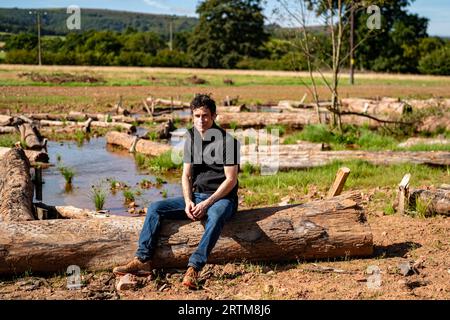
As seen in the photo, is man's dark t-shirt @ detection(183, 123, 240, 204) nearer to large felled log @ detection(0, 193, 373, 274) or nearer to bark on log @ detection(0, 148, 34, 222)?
large felled log @ detection(0, 193, 373, 274)

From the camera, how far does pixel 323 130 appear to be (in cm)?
1403

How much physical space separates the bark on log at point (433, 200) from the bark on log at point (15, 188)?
4615 millimetres

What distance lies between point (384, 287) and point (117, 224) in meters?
2.54

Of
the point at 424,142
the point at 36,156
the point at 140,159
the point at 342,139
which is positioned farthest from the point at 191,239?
the point at 342,139

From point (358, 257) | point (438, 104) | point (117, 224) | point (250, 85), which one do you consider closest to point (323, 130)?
point (438, 104)

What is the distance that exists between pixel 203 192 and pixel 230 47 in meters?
57.9

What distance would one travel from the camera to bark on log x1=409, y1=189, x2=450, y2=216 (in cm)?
741

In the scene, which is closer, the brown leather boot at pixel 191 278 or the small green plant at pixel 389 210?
the brown leather boot at pixel 191 278

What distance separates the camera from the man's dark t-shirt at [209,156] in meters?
5.70

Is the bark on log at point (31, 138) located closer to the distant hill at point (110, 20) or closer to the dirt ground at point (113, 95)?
the dirt ground at point (113, 95)

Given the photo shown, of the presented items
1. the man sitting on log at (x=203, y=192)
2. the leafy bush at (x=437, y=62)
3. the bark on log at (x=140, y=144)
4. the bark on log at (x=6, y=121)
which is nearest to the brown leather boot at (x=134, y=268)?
the man sitting on log at (x=203, y=192)

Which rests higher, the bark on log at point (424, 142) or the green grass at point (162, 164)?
the bark on log at point (424, 142)

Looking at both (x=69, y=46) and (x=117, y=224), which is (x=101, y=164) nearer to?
(x=117, y=224)

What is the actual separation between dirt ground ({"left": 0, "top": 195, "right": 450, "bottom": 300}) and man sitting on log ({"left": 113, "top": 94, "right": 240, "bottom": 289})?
234mm
